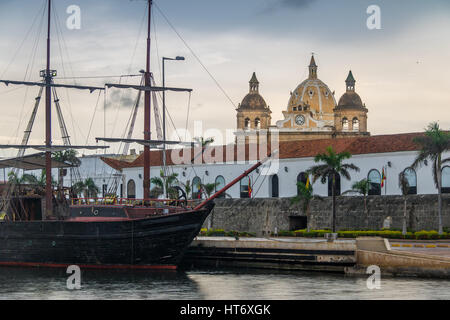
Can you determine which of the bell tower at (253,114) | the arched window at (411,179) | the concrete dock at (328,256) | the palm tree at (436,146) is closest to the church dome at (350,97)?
the bell tower at (253,114)

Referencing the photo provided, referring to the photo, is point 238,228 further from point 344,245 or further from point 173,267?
point 344,245

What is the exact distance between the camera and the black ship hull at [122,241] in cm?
4156

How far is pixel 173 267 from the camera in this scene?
4194 cm

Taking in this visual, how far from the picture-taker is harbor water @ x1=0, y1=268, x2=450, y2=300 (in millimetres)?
30797

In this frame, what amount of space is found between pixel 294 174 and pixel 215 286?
34032 mm

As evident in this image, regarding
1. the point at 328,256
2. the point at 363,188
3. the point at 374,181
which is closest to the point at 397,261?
the point at 328,256

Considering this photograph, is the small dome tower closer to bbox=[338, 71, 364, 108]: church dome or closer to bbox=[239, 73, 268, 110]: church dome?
bbox=[338, 71, 364, 108]: church dome

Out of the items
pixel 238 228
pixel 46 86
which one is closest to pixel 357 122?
pixel 238 228

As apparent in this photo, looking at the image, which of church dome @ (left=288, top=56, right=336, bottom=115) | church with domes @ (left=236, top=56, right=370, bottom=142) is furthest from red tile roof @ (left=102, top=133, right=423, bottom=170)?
church dome @ (left=288, top=56, right=336, bottom=115)

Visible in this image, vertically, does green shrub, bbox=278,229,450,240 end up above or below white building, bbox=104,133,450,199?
below

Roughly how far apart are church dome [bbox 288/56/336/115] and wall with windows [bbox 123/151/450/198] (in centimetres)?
5159

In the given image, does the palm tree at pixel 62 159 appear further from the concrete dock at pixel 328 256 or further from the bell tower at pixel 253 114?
the bell tower at pixel 253 114

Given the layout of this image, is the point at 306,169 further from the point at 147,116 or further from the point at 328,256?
the point at 328,256
